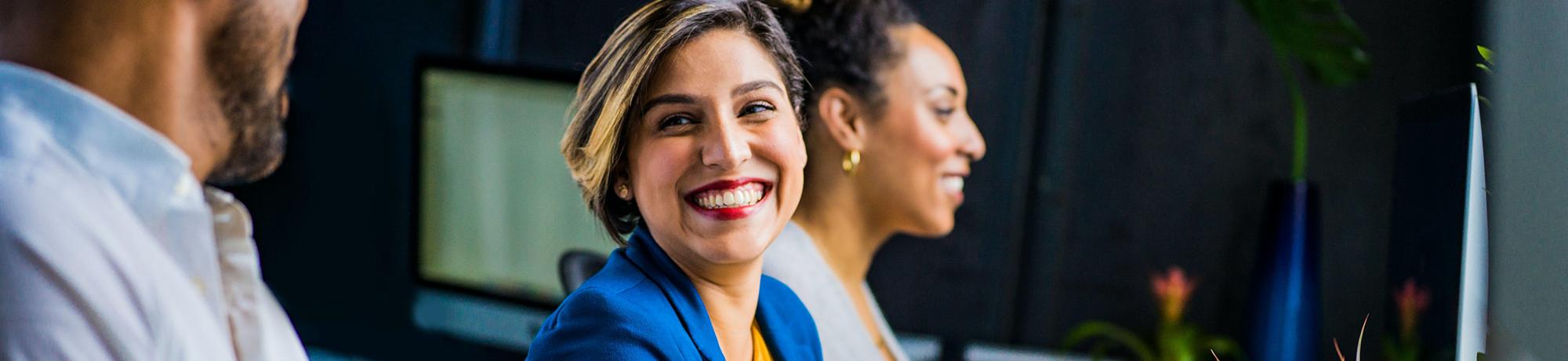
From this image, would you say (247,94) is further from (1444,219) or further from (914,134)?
(1444,219)

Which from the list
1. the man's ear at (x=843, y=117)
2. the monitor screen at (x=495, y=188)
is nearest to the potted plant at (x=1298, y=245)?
the man's ear at (x=843, y=117)

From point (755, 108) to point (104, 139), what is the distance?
0.28 metres

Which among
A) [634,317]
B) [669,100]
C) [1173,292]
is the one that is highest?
[669,100]

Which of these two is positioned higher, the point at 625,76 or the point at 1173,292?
the point at 625,76

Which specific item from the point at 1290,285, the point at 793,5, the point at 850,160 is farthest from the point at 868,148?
the point at 1290,285

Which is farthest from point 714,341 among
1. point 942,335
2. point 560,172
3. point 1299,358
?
point 942,335

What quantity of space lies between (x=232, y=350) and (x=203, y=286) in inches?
1.4

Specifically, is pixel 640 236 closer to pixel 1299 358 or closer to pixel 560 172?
pixel 560 172

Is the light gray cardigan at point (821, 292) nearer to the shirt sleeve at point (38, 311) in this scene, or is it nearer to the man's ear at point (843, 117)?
the man's ear at point (843, 117)

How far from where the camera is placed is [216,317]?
510 mm

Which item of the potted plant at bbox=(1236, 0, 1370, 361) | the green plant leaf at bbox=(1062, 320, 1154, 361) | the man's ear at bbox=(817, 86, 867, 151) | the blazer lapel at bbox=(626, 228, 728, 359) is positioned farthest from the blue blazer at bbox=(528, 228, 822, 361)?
the green plant leaf at bbox=(1062, 320, 1154, 361)

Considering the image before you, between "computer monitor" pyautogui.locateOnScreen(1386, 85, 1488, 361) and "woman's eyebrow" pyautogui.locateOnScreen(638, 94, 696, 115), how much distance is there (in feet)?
1.41

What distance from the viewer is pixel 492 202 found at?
97cm

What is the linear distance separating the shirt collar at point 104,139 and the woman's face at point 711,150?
202 millimetres
